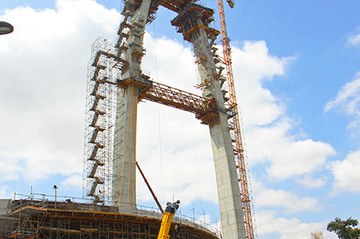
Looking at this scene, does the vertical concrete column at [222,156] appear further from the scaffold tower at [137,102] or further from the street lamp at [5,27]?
the street lamp at [5,27]

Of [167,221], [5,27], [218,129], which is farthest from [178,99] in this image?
[5,27]

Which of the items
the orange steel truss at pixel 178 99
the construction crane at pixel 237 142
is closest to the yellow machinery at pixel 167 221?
the orange steel truss at pixel 178 99

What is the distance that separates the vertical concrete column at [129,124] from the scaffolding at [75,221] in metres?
3.28

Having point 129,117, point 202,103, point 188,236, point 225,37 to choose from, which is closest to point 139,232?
point 188,236

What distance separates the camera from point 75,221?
36000mm

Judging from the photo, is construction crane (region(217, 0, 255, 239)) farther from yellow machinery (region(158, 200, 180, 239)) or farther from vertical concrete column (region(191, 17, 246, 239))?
yellow machinery (region(158, 200, 180, 239))

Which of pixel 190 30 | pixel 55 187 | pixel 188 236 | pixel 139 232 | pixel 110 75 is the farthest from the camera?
pixel 190 30

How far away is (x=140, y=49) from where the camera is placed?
170 ft

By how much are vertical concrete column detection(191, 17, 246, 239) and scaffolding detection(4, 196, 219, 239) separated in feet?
47.7

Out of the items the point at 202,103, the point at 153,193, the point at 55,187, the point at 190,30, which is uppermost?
the point at 190,30

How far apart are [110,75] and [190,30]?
17.0 meters

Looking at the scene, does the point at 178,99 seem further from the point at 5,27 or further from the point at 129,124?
the point at 5,27

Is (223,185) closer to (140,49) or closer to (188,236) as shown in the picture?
(188,236)

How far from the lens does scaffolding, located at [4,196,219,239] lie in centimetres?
3356
